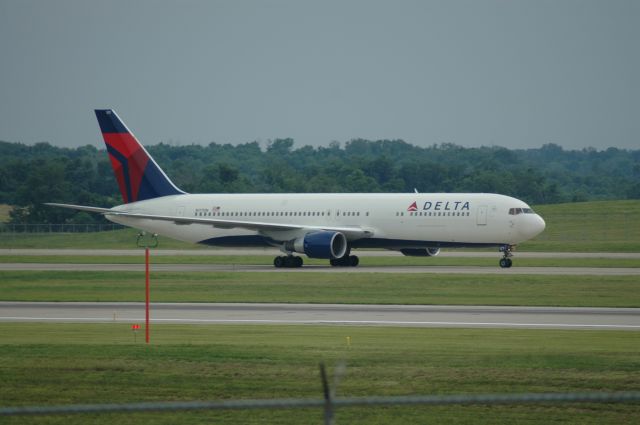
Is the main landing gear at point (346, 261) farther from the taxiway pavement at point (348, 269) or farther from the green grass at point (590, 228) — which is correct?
the green grass at point (590, 228)

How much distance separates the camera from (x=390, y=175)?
157 m

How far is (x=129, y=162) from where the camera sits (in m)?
60.3

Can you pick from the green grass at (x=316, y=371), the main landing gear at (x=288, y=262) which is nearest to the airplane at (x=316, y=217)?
the main landing gear at (x=288, y=262)

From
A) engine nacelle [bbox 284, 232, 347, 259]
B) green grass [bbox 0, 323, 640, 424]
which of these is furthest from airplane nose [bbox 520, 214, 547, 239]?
green grass [bbox 0, 323, 640, 424]

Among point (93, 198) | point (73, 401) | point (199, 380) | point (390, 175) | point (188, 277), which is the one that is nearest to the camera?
point (73, 401)

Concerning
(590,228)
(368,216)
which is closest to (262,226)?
(368,216)

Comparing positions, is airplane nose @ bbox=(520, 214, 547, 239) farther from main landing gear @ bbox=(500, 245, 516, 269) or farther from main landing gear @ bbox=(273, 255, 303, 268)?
main landing gear @ bbox=(273, 255, 303, 268)

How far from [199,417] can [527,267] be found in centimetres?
3671

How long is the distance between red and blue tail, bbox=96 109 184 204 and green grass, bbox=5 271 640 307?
1425cm

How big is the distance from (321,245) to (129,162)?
47.1 feet

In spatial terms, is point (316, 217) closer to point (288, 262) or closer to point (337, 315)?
point (288, 262)

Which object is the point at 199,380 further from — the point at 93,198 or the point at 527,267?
the point at 93,198

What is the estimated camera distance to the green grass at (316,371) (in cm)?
1588

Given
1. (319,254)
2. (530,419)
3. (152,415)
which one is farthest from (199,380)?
(319,254)
